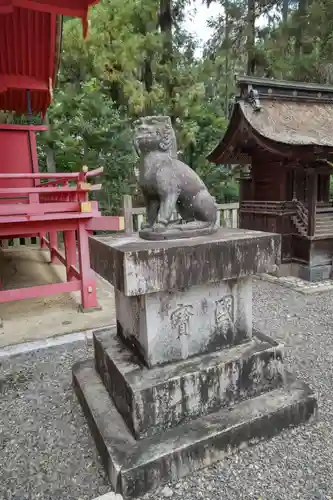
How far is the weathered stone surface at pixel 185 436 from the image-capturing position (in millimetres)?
1824

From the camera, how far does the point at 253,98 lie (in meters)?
5.74

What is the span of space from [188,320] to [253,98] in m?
4.91

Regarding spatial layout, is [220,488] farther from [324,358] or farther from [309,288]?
[309,288]

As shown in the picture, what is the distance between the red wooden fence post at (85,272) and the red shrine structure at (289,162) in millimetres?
3177

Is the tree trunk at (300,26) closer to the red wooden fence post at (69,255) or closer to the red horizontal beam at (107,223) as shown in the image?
the red wooden fence post at (69,255)

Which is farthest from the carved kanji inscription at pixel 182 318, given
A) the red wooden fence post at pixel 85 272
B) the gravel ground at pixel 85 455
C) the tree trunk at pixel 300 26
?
the tree trunk at pixel 300 26

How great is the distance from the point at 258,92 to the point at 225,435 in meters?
5.76

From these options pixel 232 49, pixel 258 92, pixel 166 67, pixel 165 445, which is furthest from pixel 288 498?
pixel 232 49

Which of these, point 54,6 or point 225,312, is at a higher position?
point 54,6

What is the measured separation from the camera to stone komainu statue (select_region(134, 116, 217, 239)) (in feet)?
7.29

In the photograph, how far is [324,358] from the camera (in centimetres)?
325

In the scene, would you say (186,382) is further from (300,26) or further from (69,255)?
(300,26)

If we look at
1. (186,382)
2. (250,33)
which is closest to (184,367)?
(186,382)

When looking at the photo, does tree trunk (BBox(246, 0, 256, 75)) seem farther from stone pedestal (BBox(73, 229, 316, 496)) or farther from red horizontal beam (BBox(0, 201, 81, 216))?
stone pedestal (BBox(73, 229, 316, 496))
